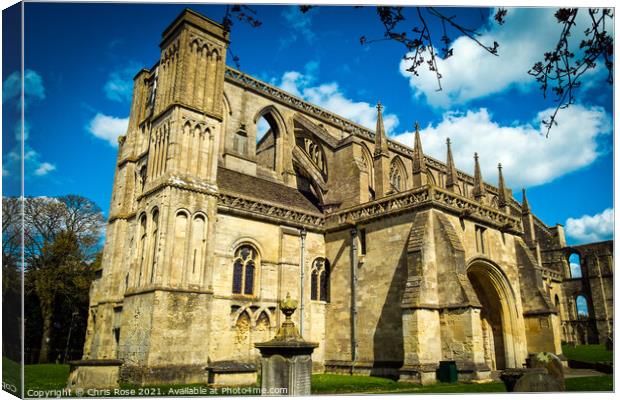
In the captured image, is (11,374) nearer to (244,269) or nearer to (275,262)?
(244,269)

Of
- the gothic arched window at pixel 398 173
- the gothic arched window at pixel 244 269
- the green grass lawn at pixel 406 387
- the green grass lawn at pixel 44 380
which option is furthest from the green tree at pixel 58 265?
the gothic arched window at pixel 398 173

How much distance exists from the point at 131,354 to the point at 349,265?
975cm

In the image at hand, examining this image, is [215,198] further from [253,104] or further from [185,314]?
[253,104]

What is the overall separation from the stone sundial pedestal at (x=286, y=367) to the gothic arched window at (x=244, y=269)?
8802 mm

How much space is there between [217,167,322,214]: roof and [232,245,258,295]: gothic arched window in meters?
2.42

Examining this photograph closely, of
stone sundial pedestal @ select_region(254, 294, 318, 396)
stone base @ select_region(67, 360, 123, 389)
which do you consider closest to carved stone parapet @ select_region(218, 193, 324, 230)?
stone base @ select_region(67, 360, 123, 389)

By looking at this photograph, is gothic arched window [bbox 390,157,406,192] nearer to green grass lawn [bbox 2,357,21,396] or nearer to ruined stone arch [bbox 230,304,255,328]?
ruined stone arch [bbox 230,304,255,328]

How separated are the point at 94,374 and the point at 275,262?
336 inches

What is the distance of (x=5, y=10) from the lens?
10.4m

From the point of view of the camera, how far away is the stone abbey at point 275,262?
16.7 metres

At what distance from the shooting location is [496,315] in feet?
68.3

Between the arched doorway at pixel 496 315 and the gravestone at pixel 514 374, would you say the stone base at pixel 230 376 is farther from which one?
the arched doorway at pixel 496 315

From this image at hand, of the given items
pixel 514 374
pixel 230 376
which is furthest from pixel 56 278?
pixel 514 374

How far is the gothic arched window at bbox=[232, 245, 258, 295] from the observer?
19578 mm
